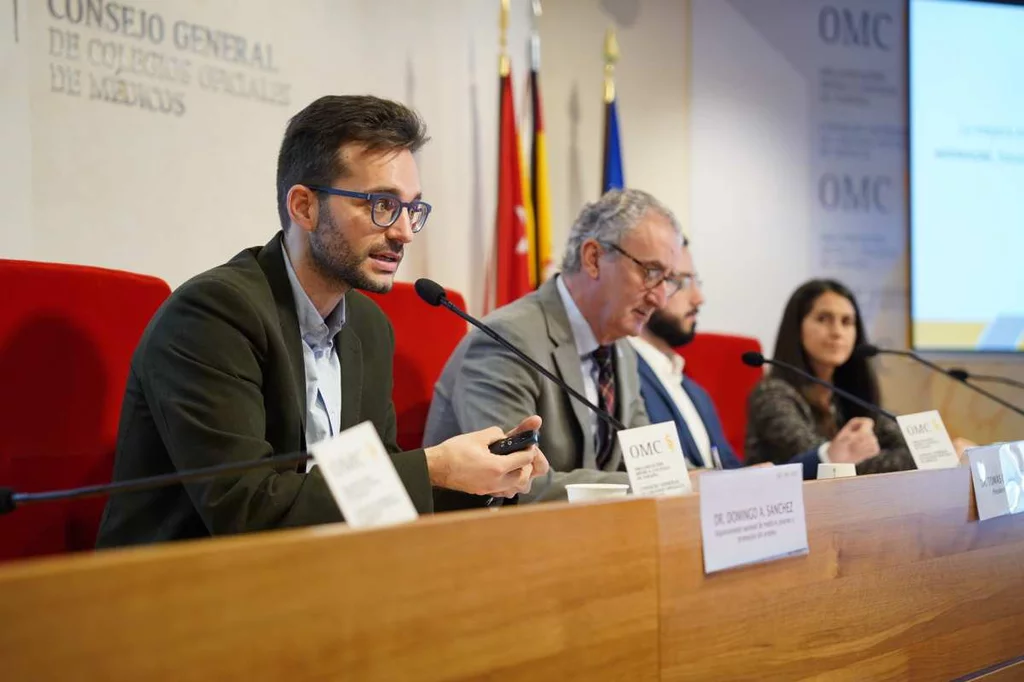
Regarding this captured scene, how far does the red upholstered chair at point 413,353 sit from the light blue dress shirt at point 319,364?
1.59ft

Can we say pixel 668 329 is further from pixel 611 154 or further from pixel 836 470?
pixel 836 470

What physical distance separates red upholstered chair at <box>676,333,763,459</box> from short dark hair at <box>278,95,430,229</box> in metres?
2.09

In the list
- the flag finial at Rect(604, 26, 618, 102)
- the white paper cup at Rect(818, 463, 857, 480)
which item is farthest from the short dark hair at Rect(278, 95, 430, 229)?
the flag finial at Rect(604, 26, 618, 102)

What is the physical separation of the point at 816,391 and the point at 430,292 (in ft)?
6.14

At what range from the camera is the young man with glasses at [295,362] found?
1.40 metres

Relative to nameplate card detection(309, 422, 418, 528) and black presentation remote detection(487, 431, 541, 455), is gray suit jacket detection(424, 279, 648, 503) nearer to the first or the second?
black presentation remote detection(487, 431, 541, 455)

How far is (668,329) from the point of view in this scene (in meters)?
3.26

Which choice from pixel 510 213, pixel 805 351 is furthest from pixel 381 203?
pixel 805 351

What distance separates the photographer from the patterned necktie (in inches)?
95.0

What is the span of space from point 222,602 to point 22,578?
0.16m

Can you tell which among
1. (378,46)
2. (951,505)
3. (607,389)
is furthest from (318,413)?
(378,46)

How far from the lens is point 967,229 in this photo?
15.5ft

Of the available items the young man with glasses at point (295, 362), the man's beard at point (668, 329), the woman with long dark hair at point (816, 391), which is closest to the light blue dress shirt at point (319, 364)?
the young man with glasses at point (295, 362)

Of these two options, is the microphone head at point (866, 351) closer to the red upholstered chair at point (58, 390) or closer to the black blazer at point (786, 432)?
the black blazer at point (786, 432)
